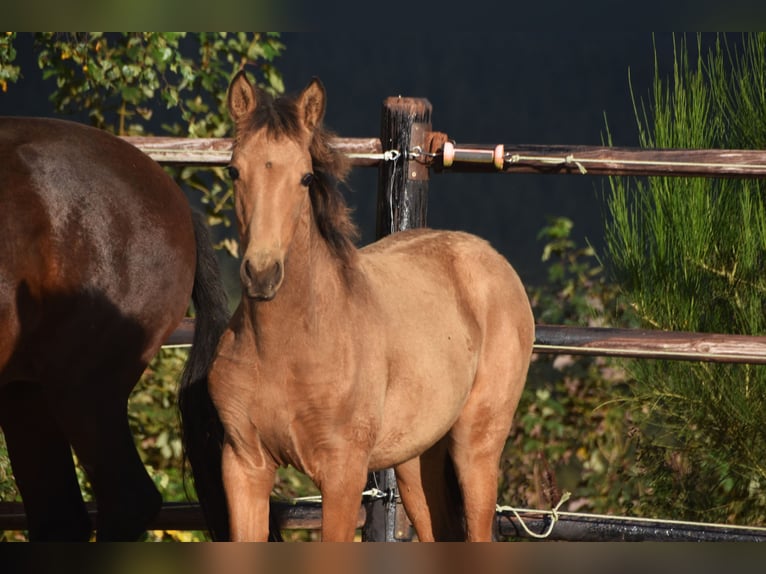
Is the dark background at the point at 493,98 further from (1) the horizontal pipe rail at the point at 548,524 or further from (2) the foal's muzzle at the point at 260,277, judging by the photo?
(2) the foal's muzzle at the point at 260,277

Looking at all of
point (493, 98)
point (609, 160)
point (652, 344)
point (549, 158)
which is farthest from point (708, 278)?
point (493, 98)

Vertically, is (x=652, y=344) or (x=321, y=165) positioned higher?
(x=321, y=165)

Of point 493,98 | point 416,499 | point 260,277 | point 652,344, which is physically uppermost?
point 493,98

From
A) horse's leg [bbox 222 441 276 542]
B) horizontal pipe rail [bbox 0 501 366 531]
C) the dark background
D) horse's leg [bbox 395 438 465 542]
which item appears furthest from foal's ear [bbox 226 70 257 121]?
the dark background

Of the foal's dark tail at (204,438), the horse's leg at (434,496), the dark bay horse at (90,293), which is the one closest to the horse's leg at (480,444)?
the horse's leg at (434,496)

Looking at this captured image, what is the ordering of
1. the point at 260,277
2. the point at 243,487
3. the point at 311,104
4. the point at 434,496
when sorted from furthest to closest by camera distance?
the point at 434,496 → the point at 243,487 → the point at 311,104 → the point at 260,277

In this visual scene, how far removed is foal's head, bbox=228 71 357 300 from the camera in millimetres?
1989

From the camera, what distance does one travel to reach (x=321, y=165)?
7.41ft

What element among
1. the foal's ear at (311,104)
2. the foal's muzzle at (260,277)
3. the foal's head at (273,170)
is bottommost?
the foal's muzzle at (260,277)

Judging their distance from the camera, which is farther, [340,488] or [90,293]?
[90,293]

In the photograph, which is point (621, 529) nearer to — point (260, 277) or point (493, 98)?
point (260, 277)

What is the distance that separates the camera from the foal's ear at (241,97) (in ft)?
7.18

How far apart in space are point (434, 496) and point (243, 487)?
867 mm

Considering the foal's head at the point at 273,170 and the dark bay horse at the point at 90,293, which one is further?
the dark bay horse at the point at 90,293
